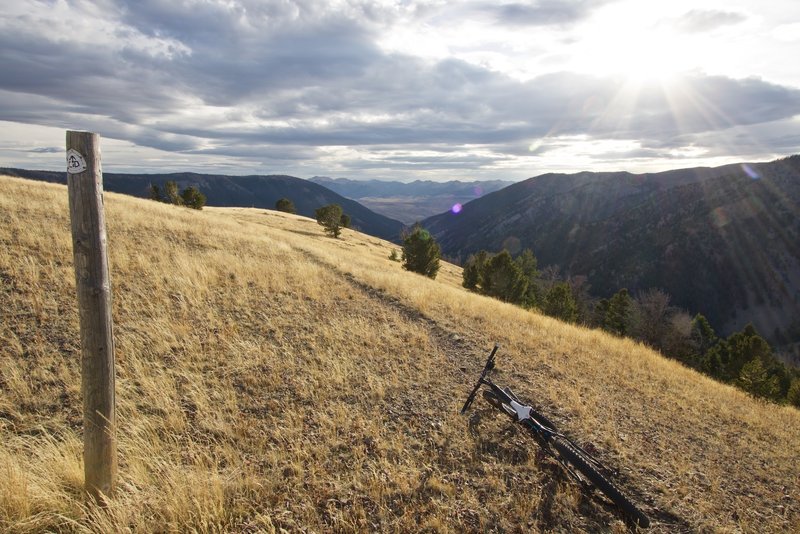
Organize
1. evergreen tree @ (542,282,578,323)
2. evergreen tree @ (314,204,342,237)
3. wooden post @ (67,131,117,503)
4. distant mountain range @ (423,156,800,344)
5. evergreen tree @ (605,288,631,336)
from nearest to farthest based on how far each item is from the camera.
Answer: wooden post @ (67,131,117,503), evergreen tree @ (542,282,578,323), evergreen tree @ (605,288,631,336), evergreen tree @ (314,204,342,237), distant mountain range @ (423,156,800,344)

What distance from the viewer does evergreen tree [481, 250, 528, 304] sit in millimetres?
Result: 42312

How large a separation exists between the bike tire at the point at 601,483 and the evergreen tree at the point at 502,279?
36612 millimetres

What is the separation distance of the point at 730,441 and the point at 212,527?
9.85m

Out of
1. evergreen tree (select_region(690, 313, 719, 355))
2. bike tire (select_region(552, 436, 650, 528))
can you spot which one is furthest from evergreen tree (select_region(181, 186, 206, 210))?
evergreen tree (select_region(690, 313, 719, 355))

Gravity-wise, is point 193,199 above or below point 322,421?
above

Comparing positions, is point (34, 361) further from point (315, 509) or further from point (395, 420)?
point (395, 420)

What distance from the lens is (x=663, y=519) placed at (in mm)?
5301

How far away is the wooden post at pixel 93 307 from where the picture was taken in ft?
11.4

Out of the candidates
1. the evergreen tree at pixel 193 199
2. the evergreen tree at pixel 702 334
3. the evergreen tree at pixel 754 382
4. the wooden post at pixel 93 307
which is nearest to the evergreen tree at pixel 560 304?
the evergreen tree at pixel 702 334

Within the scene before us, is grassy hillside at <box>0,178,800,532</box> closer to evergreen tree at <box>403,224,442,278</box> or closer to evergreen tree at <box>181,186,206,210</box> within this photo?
evergreen tree at <box>403,224,442,278</box>

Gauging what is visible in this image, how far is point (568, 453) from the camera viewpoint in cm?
575

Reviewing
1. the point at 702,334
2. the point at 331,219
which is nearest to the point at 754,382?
the point at 702,334

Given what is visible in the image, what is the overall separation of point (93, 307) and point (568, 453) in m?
6.34

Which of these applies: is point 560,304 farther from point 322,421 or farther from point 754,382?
point 322,421
